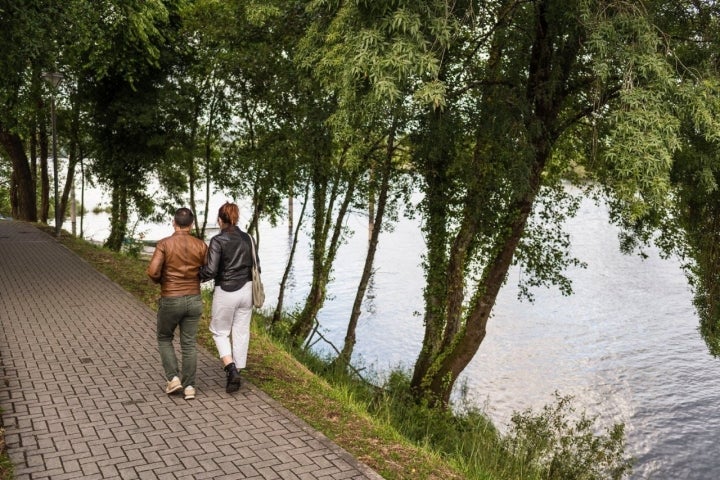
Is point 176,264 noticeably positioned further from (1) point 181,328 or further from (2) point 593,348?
(2) point 593,348

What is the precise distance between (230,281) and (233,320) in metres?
0.48

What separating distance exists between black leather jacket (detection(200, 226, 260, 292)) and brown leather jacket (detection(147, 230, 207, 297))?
0.14 m

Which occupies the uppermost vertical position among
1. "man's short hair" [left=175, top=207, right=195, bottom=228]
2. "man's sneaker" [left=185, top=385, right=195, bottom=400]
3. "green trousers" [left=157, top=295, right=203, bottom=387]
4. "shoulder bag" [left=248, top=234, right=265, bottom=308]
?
"man's short hair" [left=175, top=207, right=195, bottom=228]

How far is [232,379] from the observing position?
688 centimetres

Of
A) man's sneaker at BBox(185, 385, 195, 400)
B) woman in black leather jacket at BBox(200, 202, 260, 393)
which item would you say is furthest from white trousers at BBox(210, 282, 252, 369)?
man's sneaker at BBox(185, 385, 195, 400)

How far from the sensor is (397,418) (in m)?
9.74

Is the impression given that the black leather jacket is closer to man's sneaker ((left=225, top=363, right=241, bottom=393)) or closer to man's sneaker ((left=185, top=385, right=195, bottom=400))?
man's sneaker ((left=225, top=363, right=241, bottom=393))

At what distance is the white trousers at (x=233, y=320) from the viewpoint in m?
6.80

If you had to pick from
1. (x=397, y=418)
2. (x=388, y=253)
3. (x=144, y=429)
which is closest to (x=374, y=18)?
(x=144, y=429)

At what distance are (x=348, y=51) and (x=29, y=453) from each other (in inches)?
185

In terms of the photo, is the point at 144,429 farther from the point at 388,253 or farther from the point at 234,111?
the point at 388,253

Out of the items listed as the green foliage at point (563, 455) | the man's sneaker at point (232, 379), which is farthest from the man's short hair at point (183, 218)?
the green foliage at point (563, 455)

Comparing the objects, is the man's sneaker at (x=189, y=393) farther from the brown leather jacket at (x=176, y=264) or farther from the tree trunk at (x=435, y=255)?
the tree trunk at (x=435, y=255)

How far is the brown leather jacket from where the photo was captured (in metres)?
6.43
